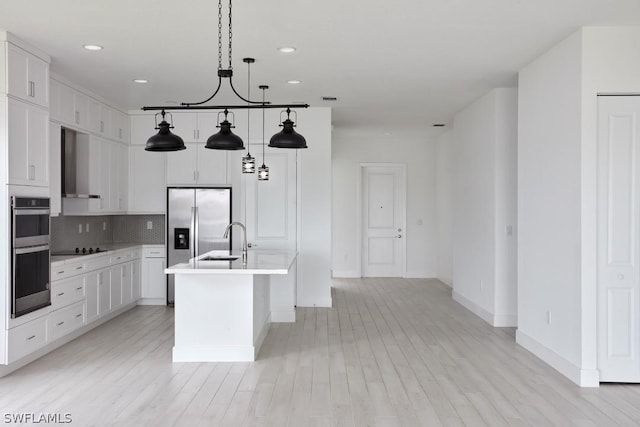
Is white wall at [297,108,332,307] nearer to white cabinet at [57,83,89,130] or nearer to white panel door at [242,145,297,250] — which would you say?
white panel door at [242,145,297,250]

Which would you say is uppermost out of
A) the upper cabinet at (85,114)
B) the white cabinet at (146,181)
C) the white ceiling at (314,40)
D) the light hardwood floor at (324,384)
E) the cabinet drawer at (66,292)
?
the white ceiling at (314,40)

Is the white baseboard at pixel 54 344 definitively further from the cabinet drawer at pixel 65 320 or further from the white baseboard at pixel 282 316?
the white baseboard at pixel 282 316

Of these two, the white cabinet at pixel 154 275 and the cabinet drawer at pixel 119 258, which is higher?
the cabinet drawer at pixel 119 258

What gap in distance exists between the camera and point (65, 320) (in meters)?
5.32

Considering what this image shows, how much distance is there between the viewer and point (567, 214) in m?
4.38

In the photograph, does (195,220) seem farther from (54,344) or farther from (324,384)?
(324,384)

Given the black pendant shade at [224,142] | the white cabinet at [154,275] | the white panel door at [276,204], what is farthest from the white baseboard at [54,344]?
the black pendant shade at [224,142]

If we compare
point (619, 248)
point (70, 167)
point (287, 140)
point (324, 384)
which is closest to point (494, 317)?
point (619, 248)

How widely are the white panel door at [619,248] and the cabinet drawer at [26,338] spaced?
470 cm

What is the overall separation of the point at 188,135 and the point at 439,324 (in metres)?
4.17

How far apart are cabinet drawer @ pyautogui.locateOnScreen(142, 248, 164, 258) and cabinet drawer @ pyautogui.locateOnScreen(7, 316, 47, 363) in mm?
2580

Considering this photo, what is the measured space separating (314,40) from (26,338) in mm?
3524

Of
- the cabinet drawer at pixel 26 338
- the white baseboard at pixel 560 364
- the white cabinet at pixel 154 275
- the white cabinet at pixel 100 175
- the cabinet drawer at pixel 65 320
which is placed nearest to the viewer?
the white baseboard at pixel 560 364

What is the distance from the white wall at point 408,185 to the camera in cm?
1051
